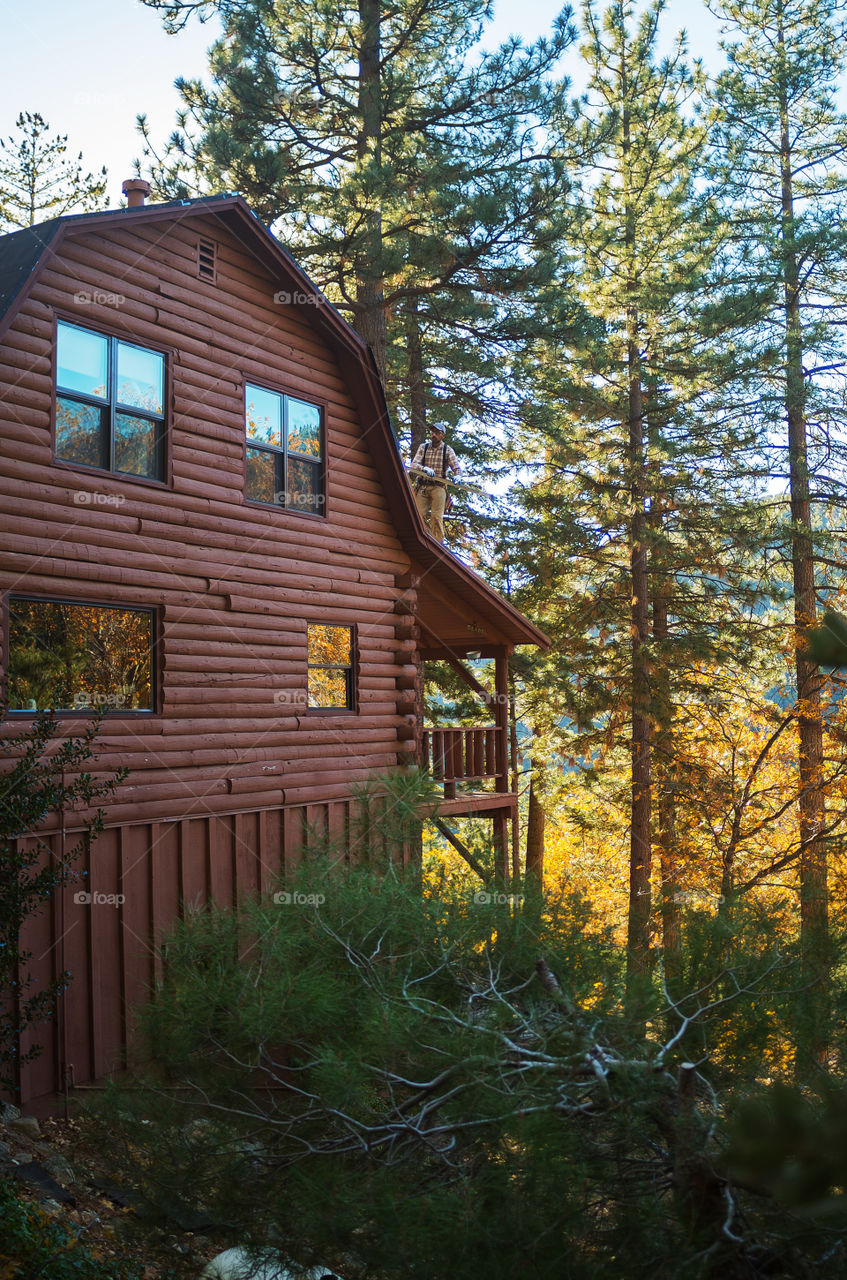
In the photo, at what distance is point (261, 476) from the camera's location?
11.9 meters

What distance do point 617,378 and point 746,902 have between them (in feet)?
58.2

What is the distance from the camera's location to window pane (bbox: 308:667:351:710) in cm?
1285

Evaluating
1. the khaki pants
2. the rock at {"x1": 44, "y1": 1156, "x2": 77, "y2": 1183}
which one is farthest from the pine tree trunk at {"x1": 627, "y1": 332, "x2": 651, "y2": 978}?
the rock at {"x1": 44, "y1": 1156, "x2": 77, "y2": 1183}

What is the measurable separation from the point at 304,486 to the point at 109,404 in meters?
3.22

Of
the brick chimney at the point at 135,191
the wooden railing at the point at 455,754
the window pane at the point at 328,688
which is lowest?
the wooden railing at the point at 455,754

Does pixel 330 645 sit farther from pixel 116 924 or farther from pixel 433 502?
pixel 116 924

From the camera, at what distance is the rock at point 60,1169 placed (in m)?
7.30

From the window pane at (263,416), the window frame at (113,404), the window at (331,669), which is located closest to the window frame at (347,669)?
the window at (331,669)

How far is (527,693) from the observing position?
23.1 meters

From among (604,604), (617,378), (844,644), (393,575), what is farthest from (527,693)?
(844,644)

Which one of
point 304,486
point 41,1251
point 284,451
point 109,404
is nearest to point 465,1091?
point 41,1251

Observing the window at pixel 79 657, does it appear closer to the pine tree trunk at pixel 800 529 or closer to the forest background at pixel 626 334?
the forest background at pixel 626 334

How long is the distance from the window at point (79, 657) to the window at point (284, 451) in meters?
2.53

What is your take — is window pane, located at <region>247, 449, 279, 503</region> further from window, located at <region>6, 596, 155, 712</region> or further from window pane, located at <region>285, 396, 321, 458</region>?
window, located at <region>6, 596, 155, 712</region>
